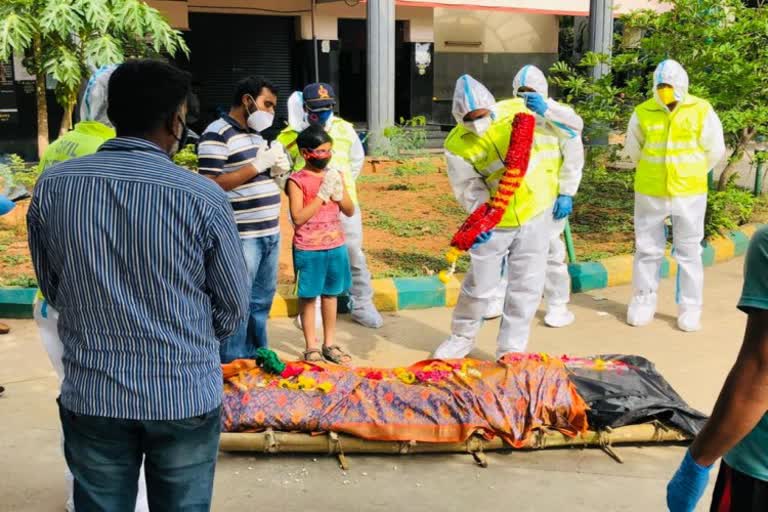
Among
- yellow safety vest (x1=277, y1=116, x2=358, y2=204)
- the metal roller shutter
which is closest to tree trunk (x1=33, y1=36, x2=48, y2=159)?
yellow safety vest (x1=277, y1=116, x2=358, y2=204)

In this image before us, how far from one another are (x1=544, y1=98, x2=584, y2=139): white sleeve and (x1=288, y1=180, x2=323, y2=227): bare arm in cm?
160

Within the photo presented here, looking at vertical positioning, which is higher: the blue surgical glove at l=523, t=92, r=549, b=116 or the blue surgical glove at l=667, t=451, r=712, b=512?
the blue surgical glove at l=523, t=92, r=549, b=116

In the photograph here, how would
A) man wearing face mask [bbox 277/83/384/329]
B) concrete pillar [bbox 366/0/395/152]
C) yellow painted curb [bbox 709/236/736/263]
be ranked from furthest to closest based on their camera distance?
concrete pillar [bbox 366/0/395/152] → yellow painted curb [bbox 709/236/736/263] → man wearing face mask [bbox 277/83/384/329]

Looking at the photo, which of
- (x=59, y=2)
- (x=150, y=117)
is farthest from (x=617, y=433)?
(x=59, y=2)

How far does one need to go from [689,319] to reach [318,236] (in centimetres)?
287

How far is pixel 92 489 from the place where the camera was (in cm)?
246

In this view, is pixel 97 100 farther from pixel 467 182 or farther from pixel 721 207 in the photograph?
pixel 721 207

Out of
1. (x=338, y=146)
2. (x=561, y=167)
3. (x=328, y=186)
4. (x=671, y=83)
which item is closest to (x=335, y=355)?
(x=328, y=186)

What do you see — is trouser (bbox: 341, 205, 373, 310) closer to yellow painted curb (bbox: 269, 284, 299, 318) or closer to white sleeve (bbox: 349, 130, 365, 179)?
white sleeve (bbox: 349, 130, 365, 179)

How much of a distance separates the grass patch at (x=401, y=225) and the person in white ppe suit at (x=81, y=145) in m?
5.50

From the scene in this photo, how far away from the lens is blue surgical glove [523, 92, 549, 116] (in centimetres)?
560

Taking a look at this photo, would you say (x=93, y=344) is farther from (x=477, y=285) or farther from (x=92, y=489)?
(x=477, y=285)

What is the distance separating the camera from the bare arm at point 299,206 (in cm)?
530

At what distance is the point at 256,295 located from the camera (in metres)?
5.26
